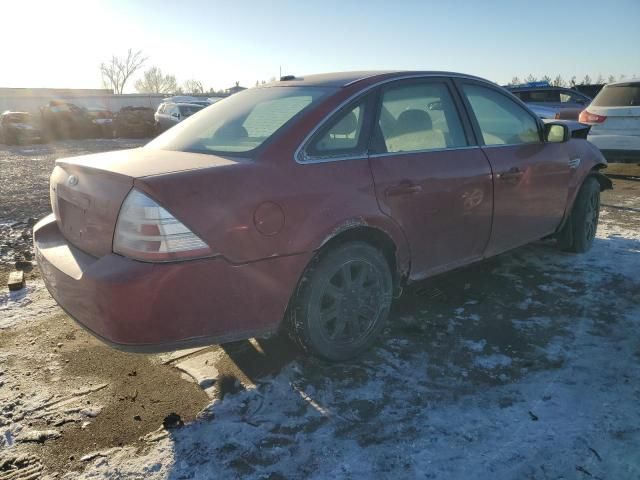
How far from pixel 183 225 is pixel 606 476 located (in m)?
2.03

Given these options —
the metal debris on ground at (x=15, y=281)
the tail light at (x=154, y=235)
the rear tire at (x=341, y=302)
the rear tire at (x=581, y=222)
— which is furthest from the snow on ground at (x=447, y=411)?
the metal debris on ground at (x=15, y=281)

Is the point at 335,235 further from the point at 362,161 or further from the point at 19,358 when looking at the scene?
the point at 19,358

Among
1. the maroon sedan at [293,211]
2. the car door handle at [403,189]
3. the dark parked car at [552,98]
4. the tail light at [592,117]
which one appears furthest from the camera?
the dark parked car at [552,98]

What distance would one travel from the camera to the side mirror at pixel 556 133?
4.02 metres

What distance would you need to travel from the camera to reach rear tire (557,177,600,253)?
4.55 metres

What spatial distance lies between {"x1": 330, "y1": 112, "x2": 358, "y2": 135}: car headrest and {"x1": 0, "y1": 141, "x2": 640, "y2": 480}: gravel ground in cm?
134

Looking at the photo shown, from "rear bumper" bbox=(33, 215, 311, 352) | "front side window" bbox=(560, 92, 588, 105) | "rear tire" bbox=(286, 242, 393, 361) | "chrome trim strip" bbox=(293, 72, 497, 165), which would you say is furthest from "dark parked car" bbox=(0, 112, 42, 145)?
"rear tire" bbox=(286, 242, 393, 361)

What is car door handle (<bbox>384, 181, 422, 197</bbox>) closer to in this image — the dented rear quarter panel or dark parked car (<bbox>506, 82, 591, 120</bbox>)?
the dented rear quarter panel

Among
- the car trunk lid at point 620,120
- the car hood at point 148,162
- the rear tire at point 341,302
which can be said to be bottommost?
the rear tire at point 341,302

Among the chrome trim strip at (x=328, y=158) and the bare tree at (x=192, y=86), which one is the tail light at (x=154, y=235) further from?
the bare tree at (x=192, y=86)

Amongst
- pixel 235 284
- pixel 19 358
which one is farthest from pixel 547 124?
pixel 19 358

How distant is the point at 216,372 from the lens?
2811mm

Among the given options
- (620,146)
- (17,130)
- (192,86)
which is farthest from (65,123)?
(192,86)

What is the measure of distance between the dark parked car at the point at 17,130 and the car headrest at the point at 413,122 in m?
23.1
